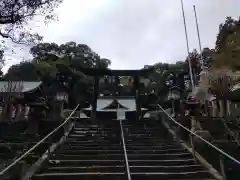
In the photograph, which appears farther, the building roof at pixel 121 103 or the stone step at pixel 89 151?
the building roof at pixel 121 103

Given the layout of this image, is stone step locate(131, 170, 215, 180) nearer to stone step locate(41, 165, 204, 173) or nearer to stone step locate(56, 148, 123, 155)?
stone step locate(41, 165, 204, 173)

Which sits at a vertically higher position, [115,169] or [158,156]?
[158,156]

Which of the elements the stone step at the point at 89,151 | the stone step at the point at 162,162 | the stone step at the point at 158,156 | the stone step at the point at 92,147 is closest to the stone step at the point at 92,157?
the stone step at the point at 158,156

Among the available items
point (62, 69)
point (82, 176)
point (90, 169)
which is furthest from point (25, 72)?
point (82, 176)

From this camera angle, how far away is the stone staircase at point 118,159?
7.75m

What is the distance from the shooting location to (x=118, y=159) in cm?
936

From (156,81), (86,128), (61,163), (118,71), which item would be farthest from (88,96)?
(61,163)

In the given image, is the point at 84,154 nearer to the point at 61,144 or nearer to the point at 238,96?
the point at 61,144

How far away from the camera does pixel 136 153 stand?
10117 millimetres

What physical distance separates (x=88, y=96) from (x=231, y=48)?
2344 centimetres

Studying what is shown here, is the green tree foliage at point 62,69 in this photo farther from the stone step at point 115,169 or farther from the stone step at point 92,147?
the stone step at point 115,169

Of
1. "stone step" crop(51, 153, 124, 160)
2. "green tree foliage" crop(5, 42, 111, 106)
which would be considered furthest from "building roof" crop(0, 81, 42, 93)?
"stone step" crop(51, 153, 124, 160)

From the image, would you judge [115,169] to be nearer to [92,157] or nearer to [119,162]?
[119,162]

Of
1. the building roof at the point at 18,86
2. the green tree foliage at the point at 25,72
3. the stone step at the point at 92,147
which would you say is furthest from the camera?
the green tree foliage at the point at 25,72
